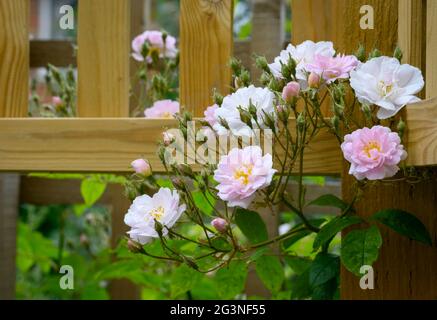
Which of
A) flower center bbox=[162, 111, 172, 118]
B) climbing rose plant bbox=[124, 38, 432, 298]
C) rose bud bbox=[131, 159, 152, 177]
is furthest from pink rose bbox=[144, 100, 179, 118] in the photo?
rose bud bbox=[131, 159, 152, 177]

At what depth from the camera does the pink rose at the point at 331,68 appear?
46.6 inches

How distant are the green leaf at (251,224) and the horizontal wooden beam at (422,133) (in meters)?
0.32

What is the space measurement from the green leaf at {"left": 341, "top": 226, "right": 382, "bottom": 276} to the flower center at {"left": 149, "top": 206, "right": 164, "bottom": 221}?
0.97 feet

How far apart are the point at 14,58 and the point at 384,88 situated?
0.79 meters

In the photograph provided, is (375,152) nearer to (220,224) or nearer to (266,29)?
(220,224)

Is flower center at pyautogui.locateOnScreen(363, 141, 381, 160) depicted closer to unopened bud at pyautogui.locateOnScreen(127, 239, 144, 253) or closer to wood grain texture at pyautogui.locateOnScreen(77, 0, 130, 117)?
unopened bud at pyautogui.locateOnScreen(127, 239, 144, 253)

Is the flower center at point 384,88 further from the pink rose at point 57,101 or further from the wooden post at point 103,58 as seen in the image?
the pink rose at point 57,101

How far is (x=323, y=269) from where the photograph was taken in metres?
1.37

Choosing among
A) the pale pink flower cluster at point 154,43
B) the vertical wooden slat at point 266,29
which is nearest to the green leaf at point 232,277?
the pale pink flower cluster at point 154,43

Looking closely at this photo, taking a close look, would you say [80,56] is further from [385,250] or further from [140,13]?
[140,13]

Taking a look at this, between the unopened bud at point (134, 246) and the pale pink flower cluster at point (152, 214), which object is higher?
the pale pink flower cluster at point (152, 214)

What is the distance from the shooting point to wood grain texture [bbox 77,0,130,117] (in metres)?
1.48

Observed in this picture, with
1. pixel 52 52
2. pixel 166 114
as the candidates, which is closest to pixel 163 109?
pixel 166 114

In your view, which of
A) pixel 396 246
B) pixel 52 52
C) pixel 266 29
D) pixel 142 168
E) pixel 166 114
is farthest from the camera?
pixel 52 52
